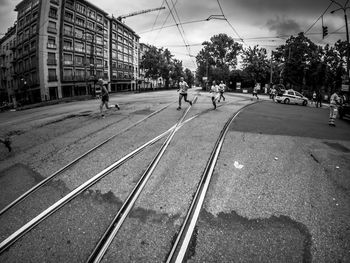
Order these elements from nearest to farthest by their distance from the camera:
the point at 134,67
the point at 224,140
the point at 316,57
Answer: the point at 224,140, the point at 316,57, the point at 134,67

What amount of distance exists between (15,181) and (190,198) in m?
3.74

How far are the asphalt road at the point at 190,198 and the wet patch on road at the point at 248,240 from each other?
0.01 metres

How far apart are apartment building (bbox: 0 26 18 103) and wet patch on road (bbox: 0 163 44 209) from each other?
5606 cm

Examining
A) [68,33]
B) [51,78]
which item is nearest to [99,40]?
[68,33]

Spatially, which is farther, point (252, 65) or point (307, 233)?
point (252, 65)

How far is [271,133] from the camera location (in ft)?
23.8

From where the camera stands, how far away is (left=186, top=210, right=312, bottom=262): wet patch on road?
225 cm

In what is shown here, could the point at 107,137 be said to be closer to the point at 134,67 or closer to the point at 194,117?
the point at 194,117

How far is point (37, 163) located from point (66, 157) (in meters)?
0.66

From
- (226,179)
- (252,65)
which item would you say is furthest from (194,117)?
(252,65)

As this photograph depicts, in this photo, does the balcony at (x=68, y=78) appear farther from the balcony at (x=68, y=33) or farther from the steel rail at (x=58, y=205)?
the steel rail at (x=58, y=205)

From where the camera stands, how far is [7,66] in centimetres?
4969

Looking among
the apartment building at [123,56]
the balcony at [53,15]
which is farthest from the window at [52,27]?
the apartment building at [123,56]

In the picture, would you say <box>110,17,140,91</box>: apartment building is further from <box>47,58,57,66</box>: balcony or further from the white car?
the white car
